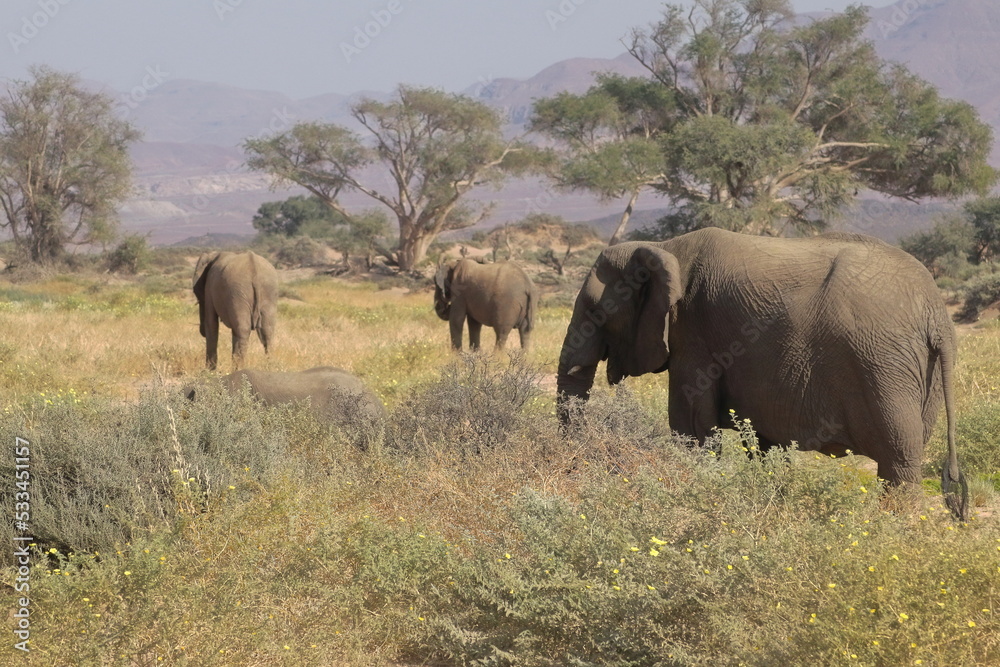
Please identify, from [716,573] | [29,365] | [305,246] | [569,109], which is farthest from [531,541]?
[305,246]

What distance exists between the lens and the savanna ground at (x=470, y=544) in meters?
3.49

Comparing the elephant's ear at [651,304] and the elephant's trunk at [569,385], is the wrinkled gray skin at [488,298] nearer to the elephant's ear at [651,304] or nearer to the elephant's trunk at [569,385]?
the elephant's trunk at [569,385]

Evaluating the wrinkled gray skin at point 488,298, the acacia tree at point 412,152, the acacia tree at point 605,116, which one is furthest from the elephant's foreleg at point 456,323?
the acacia tree at point 412,152

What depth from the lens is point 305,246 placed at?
45.0 meters

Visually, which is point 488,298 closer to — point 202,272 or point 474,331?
point 474,331

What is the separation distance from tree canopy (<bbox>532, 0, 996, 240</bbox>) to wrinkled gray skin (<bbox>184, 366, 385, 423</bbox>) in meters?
23.7

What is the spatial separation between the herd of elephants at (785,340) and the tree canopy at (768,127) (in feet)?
82.6

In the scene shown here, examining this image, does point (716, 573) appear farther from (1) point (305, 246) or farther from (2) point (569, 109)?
(1) point (305, 246)

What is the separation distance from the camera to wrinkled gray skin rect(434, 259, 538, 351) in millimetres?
14164

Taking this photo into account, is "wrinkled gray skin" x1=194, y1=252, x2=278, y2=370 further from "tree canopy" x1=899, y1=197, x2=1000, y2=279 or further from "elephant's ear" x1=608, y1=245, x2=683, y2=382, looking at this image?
"tree canopy" x1=899, y1=197, x2=1000, y2=279

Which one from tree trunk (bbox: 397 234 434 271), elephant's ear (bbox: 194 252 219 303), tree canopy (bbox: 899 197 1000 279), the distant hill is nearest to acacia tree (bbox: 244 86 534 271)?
tree trunk (bbox: 397 234 434 271)

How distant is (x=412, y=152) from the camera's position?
149 ft

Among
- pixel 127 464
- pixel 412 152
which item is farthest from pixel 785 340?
pixel 412 152

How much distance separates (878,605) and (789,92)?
39.3 meters
